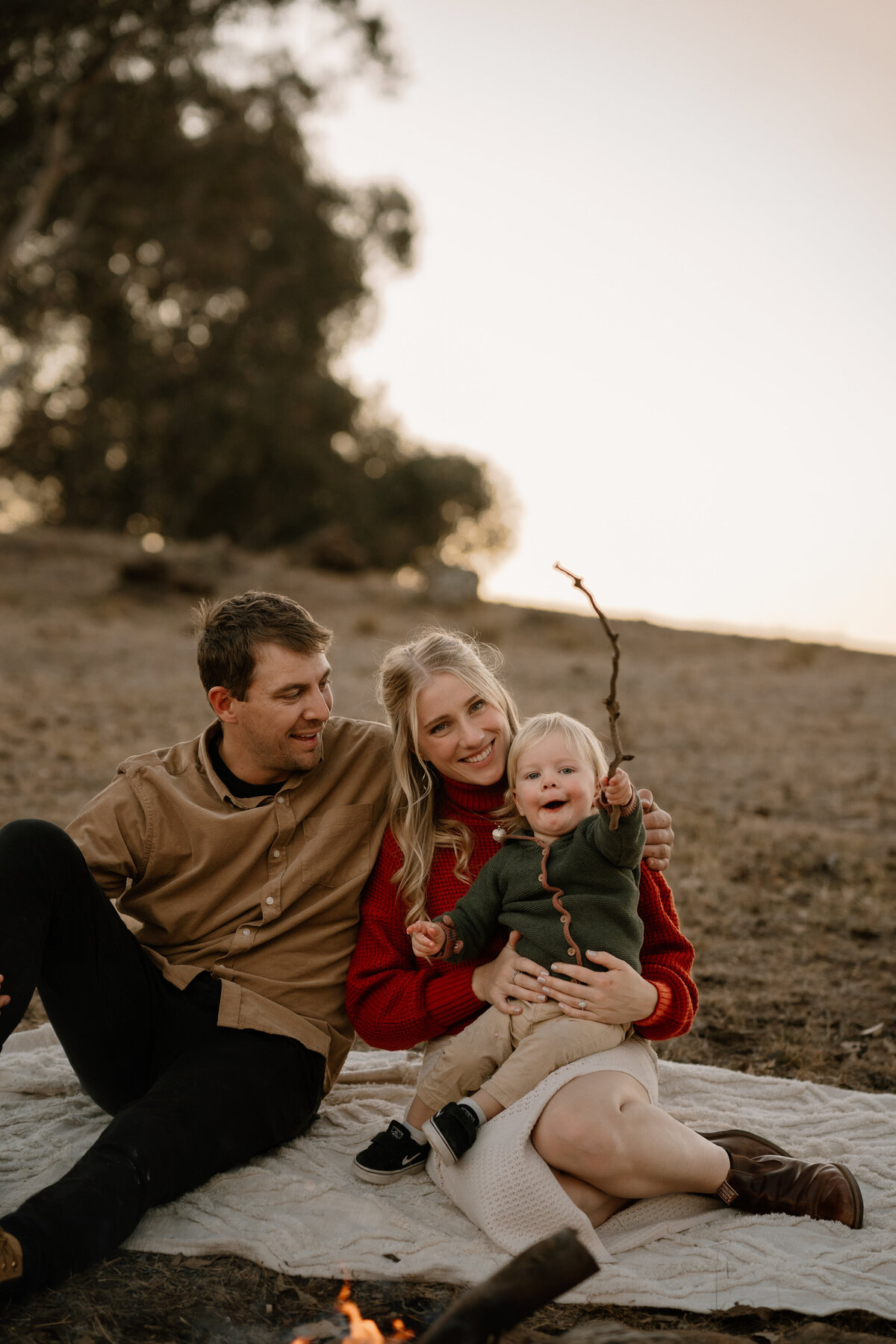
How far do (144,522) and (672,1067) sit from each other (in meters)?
24.1

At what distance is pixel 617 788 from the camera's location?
2674 millimetres

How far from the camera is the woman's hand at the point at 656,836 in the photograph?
318cm

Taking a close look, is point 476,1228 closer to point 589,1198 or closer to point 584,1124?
point 589,1198

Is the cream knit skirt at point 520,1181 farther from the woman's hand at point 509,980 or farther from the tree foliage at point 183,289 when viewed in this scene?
the tree foliage at point 183,289

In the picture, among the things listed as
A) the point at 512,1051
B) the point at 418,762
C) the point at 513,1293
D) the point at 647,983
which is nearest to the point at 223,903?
the point at 418,762

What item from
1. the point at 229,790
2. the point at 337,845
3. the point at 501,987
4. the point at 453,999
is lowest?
the point at 453,999

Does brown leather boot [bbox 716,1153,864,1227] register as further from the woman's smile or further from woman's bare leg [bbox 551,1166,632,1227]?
the woman's smile

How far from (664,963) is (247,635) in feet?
5.12

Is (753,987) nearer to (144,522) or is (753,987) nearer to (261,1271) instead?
(261,1271)

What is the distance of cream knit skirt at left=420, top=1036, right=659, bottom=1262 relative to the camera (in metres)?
2.69

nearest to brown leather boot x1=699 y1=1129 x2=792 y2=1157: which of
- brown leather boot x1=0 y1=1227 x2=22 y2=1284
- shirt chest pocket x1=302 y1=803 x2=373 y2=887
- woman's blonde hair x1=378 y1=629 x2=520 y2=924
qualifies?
woman's blonde hair x1=378 y1=629 x2=520 y2=924

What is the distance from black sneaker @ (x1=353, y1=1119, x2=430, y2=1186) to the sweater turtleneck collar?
3.15 feet

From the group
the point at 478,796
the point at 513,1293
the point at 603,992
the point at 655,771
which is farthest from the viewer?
the point at 655,771

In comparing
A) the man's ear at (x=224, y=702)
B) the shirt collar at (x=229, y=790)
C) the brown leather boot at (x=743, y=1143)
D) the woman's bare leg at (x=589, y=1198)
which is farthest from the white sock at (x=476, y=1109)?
the man's ear at (x=224, y=702)
